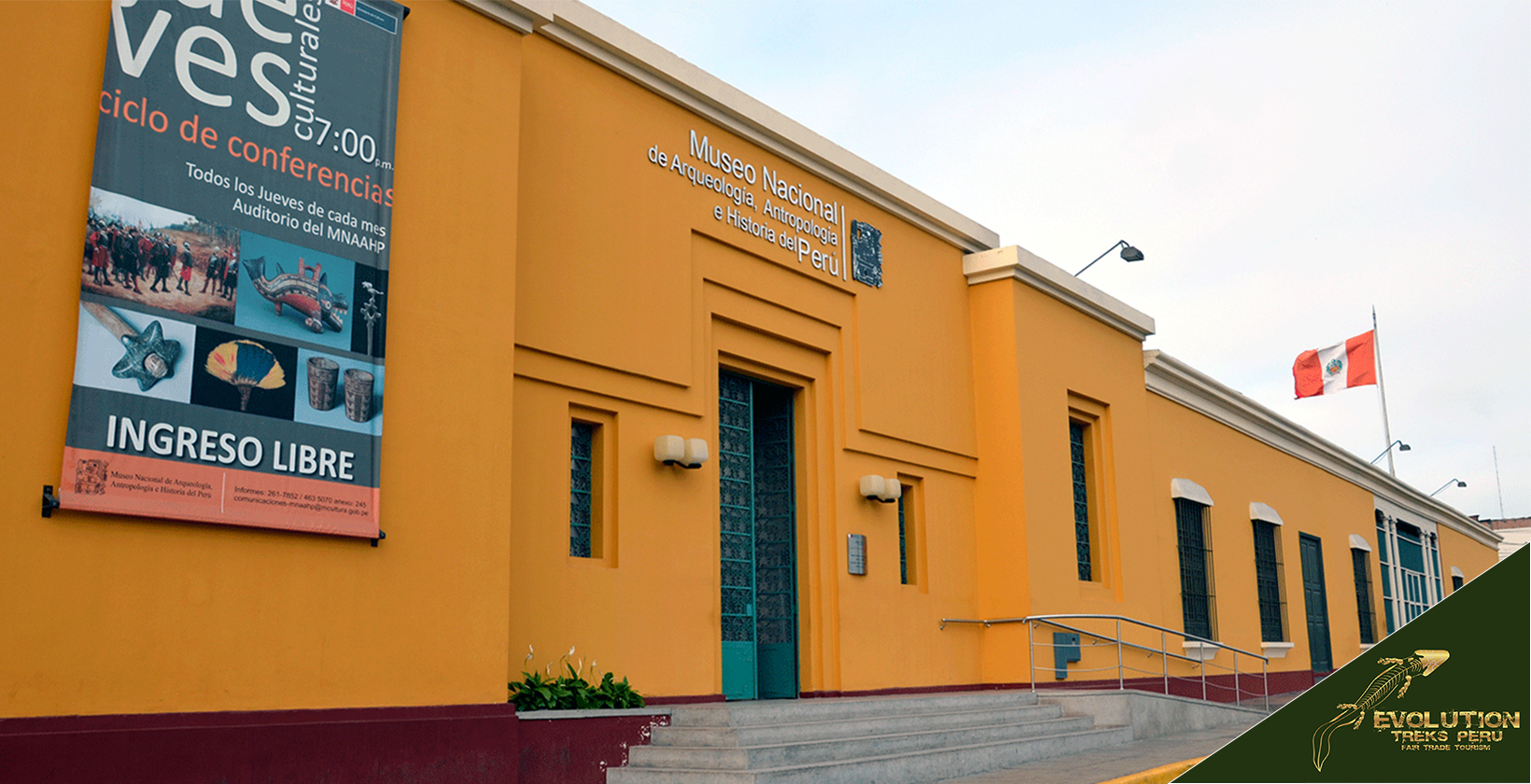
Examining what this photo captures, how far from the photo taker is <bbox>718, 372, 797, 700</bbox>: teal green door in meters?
11.3

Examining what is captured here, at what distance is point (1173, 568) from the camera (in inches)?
695

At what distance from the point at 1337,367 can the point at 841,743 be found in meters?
22.3

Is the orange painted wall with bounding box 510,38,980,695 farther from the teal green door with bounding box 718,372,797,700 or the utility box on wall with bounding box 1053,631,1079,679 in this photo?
the utility box on wall with bounding box 1053,631,1079,679

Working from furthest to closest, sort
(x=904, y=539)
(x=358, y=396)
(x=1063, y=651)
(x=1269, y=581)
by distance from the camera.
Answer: (x=1269, y=581) → (x=1063, y=651) → (x=904, y=539) → (x=358, y=396)

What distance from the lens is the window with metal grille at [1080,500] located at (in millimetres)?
15625

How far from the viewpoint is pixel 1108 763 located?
10.3 metres

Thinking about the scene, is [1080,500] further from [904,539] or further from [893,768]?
[893,768]

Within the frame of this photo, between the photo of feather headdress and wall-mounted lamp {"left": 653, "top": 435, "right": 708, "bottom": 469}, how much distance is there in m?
3.57

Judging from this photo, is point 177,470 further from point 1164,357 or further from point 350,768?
point 1164,357

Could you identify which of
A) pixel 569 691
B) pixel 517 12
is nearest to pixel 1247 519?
pixel 569 691

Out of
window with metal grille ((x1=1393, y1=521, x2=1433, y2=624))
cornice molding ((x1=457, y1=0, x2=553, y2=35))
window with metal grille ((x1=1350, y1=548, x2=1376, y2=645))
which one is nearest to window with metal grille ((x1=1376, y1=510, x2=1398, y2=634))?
window with metal grille ((x1=1393, y1=521, x2=1433, y2=624))

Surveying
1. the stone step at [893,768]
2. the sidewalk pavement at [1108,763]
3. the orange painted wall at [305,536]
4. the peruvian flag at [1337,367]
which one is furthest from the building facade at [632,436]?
the peruvian flag at [1337,367]

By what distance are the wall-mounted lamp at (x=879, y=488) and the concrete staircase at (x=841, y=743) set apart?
6.65 ft
